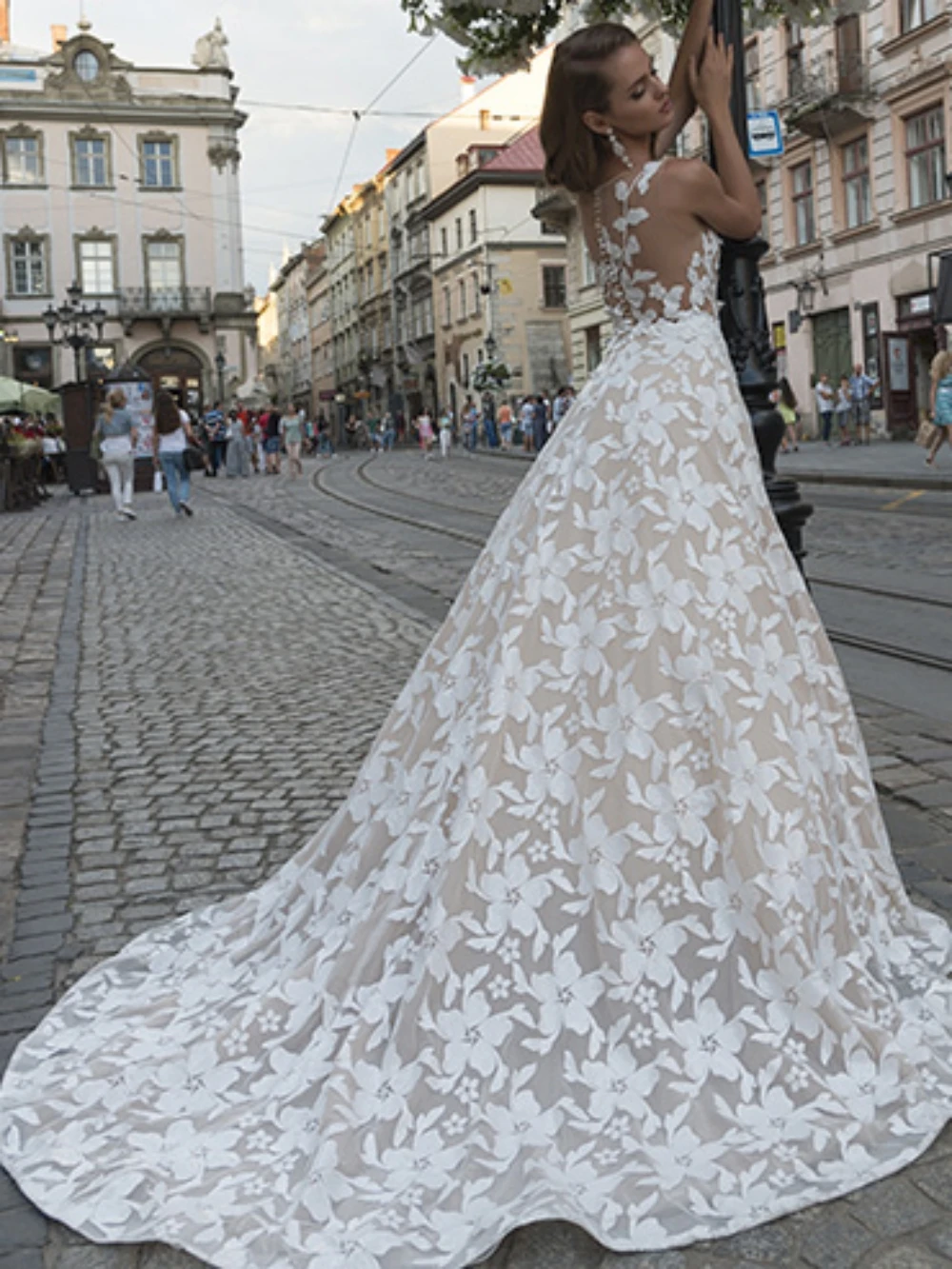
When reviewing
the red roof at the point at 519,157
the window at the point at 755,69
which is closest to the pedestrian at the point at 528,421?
the window at the point at 755,69

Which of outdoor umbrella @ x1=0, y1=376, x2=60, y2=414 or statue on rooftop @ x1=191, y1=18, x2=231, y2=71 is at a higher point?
statue on rooftop @ x1=191, y1=18, x2=231, y2=71

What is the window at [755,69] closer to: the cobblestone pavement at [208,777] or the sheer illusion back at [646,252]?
the cobblestone pavement at [208,777]

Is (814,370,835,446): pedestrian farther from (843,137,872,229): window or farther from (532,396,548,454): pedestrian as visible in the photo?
(532,396,548,454): pedestrian

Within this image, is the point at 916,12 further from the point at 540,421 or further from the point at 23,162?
the point at 23,162

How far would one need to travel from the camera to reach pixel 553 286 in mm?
52281

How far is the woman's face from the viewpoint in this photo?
7.89ft

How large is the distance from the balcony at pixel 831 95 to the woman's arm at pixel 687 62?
27.4 metres

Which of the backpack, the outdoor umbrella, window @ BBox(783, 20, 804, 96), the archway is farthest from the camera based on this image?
the archway

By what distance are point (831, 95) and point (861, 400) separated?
249 inches

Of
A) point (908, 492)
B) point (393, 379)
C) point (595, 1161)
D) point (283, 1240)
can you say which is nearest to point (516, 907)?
point (595, 1161)

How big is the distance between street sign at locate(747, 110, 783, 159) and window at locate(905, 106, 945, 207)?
21260 millimetres

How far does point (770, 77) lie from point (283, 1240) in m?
32.7

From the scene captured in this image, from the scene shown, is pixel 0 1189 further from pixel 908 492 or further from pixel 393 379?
pixel 393 379

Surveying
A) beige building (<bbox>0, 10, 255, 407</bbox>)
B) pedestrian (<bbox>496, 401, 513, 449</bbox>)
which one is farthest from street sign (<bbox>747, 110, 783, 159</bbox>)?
beige building (<bbox>0, 10, 255, 407</bbox>)
